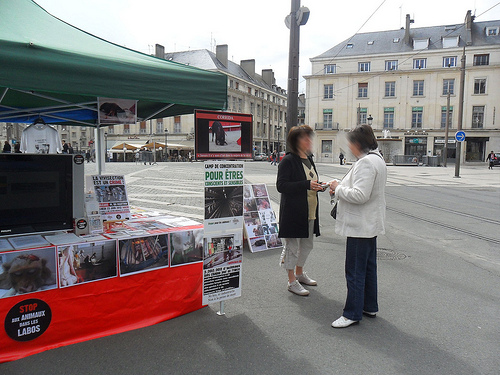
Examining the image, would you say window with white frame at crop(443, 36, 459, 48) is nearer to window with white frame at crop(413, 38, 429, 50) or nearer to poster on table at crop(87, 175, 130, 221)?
window with white frame at crop(413, 38, 429, 50)

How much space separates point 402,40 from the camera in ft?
170

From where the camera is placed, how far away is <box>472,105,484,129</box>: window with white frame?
48625 mm

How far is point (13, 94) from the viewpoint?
3.95m

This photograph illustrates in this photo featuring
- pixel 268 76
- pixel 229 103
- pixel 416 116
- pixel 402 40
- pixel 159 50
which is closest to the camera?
pixel 416 116

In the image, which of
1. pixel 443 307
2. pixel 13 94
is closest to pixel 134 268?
pixel 13 94

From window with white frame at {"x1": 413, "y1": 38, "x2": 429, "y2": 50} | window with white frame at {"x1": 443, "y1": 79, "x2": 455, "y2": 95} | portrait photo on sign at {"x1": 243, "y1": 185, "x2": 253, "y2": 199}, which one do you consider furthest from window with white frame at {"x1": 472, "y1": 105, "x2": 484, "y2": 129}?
portrait photo on sign at {"x1": 243, "y1": 185, "x2": 253, "y2": 199}

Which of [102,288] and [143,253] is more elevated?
[143,253]

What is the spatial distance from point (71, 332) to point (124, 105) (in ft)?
7.93

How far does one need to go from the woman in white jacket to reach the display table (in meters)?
1.44

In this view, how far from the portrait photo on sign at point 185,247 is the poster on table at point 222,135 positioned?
0.86 m

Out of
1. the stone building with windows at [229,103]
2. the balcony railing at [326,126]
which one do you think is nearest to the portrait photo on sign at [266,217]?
the stone building with windows at [229,103]

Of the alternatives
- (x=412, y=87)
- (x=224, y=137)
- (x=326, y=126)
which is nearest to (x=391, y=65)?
(x=412, y=87)

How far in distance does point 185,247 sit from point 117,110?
1.81 metres

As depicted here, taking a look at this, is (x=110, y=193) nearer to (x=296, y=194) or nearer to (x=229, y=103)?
(x=296, y=194)
